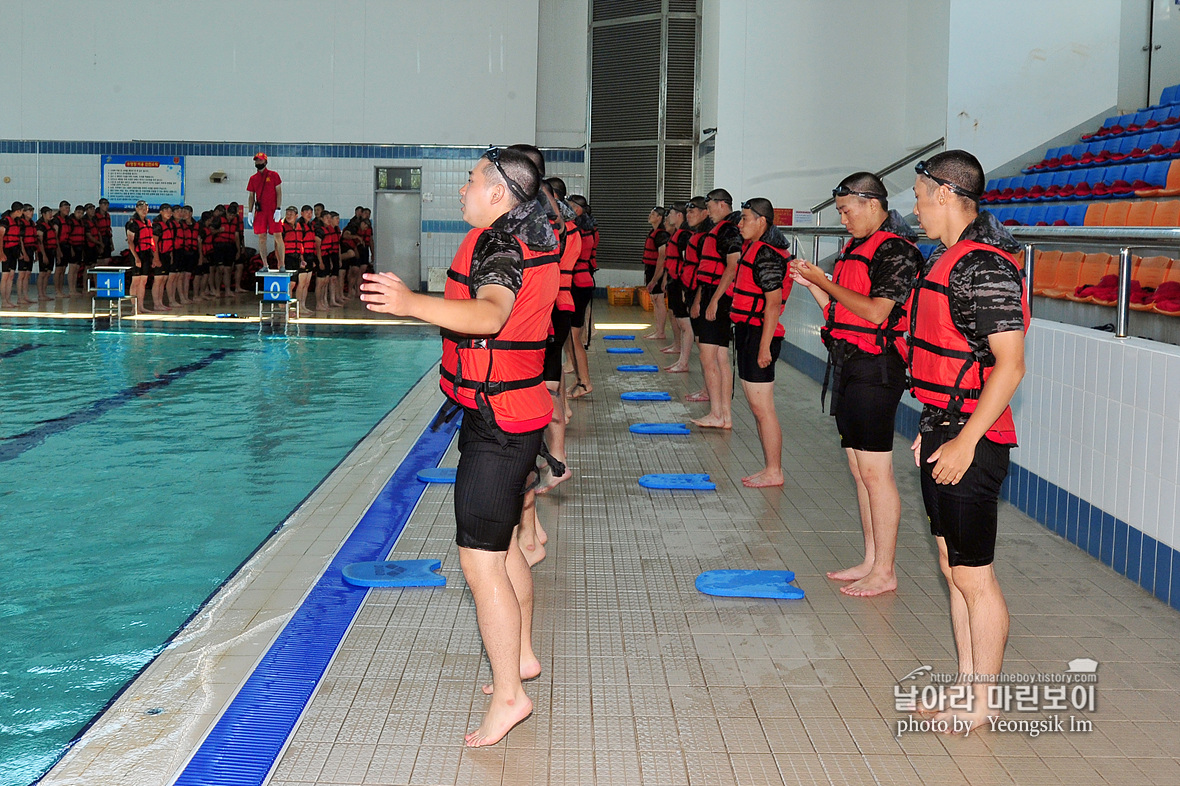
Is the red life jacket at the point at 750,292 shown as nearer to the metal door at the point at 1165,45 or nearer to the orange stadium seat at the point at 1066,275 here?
the orange stadium seat at the point at 1066,275

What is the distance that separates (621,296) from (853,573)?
16.6 meters

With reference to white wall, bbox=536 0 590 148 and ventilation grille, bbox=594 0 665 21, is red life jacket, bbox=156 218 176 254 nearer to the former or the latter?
white wall, bbox=536 0 590 148

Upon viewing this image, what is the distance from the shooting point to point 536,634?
410 centimetres

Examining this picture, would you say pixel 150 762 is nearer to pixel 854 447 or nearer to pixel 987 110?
pixel 854 447

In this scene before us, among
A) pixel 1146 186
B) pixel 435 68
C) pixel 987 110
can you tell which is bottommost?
pixel 1146 186

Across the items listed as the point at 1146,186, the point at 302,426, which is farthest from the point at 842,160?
the point at 302,426

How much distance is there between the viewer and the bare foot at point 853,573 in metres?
4.79

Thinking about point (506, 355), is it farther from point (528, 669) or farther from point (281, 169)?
point (281, 169)

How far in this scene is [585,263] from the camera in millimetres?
8969

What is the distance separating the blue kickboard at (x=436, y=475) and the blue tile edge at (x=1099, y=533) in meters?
3.28

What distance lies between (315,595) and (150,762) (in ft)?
4.86

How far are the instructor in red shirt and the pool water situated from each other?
6.17m

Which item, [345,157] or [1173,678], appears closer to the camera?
[1173,678]

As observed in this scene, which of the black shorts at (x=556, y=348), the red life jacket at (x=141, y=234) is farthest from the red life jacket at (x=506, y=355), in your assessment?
the red life jacket at (x=141, y=234)
